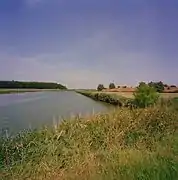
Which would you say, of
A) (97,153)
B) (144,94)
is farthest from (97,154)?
(144,94)

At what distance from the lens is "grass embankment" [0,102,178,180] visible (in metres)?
4.38

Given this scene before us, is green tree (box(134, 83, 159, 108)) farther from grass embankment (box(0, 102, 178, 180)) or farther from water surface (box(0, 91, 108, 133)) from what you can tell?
grass embankment (box(0, 102, 178, 180))

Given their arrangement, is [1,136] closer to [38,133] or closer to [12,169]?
[38,133]

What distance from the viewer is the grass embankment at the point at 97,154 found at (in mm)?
4375

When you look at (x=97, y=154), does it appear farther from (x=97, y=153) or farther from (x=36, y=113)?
(x=36, y=113)

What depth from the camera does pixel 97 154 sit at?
5.73 meters

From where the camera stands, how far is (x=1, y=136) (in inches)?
307

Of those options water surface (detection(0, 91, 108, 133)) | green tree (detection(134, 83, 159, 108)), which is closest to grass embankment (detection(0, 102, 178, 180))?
water surface (detection(0, 91, 108, 133))

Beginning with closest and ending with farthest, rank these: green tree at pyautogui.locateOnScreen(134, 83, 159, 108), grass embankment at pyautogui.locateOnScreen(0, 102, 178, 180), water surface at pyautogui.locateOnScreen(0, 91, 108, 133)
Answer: grass embankment at pyautogui.locateOnScreen(0, 102, 178, 180)
water surface at pyautogui.locateOnScreen(0, 91, 108, 133)
green tree at pyautogui.locateOnScreen(134, 83, 159, 108)

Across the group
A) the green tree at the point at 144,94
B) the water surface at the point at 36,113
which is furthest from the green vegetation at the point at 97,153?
the green tree at the point at 144,94

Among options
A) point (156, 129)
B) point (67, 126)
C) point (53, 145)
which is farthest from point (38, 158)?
point (156, 129)

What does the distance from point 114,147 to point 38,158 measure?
137 centimetres

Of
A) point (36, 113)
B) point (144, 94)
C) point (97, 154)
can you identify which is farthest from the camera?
point (144, 94)

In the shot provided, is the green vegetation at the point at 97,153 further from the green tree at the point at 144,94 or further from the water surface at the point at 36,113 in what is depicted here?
the green tree at the point at 144,94
